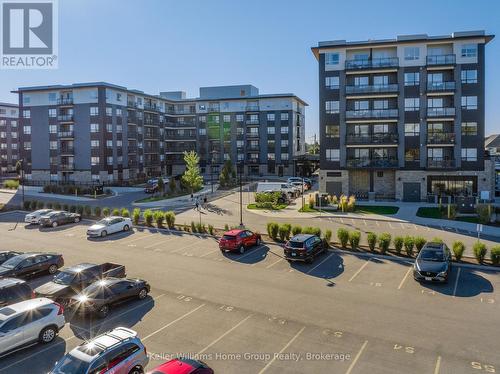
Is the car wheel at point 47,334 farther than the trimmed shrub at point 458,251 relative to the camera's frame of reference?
No

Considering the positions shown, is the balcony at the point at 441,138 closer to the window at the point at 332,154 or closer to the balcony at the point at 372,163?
the balcony at the point at 372,163

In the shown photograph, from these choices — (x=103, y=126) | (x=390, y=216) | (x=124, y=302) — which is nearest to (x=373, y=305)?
(x=124, y=302)

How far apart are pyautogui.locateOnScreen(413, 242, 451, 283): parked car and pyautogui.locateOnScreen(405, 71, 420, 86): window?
1266 inches

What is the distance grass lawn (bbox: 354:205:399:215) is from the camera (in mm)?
43375

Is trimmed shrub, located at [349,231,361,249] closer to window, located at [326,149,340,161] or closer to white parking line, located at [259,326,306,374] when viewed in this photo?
white parking line, located at [259,326,306,374]

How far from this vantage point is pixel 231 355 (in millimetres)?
13891

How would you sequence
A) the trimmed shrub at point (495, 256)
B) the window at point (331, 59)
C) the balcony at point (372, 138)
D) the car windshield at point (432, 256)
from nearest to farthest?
the car windshield at point (432, 256), the trimmed shrub at point (495, 256), the balcony at point (372, 138), the window at point (331, 59)

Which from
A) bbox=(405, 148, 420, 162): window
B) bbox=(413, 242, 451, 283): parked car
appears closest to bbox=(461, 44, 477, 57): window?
bbox=(405, 148, 420, 162): window

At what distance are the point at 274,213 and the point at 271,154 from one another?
155 feet

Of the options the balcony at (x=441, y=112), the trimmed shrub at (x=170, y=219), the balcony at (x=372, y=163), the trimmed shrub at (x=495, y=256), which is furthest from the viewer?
the balcony at (x=372, y=163)

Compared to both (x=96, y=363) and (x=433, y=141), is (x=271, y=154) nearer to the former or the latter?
(x=433, y=141)

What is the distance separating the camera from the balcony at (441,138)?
49188 millimetres

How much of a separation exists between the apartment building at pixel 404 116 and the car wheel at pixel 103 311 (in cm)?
3951

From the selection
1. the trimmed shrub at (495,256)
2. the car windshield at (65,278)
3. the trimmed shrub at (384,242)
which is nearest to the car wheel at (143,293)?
the car windshield at (65,278)
